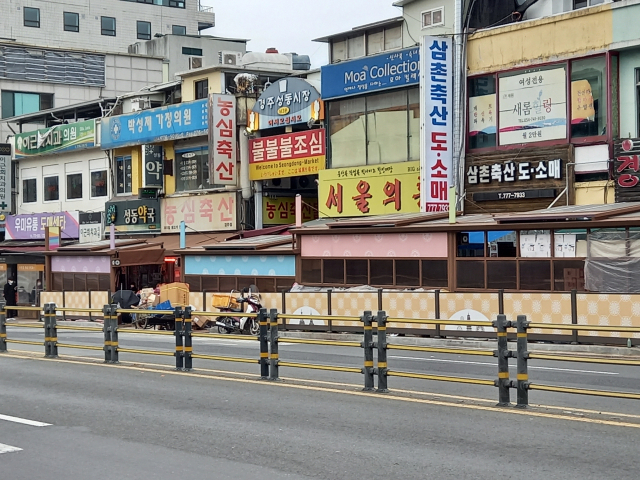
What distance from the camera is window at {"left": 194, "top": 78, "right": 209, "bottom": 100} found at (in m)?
44.8

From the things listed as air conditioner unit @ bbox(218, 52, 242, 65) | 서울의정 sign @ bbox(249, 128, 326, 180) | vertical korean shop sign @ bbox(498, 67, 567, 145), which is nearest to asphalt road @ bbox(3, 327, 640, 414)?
vertical korean shop sign @ bbox(498, 67, 567, 145)

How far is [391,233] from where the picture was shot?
30.0 m

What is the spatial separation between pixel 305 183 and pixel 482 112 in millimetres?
13500

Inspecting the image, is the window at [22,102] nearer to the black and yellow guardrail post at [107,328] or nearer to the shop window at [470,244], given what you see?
the shop window at [470,244]

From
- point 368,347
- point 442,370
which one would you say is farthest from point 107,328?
point 368,347

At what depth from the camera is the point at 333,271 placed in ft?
105

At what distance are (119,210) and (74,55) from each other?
61.4 feet

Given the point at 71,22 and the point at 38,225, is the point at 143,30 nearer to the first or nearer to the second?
the point at 71,22

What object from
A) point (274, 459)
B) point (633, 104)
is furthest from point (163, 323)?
point (274, 459)

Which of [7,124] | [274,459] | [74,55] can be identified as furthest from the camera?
[74,55]

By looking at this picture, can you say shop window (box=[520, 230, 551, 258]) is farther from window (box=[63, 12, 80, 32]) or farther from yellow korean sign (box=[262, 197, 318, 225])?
window (box=[63, 12, 80, 32])

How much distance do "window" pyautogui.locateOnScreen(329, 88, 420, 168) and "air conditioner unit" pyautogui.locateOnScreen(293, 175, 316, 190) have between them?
5841 millimetres

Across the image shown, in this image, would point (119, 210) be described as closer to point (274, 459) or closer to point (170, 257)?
point (170, 257)

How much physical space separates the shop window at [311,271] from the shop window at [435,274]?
15.0ft
